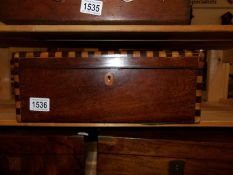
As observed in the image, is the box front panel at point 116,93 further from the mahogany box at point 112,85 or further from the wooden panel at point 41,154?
the wooden panel at point 41,154

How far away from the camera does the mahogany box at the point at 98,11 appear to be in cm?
58

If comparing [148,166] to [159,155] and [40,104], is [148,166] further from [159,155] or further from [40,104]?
[40,104]

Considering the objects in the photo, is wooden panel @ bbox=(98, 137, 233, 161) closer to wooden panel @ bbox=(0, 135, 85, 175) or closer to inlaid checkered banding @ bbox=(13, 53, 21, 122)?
wooden panel @ bbox=(0, 135, 85, 175)

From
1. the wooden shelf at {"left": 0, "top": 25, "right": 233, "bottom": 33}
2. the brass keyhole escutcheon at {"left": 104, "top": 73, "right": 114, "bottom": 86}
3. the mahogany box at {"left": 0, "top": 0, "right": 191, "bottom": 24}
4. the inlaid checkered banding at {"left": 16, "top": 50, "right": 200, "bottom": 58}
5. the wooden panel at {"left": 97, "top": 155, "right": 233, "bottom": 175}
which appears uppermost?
the mahogany box at {"left": 0, "top": 0, "right": 191, "bottom": 24}

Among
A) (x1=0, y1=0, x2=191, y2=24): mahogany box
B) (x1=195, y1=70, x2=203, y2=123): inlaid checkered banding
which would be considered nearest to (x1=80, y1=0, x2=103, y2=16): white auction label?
(x1=0, y1=0, x2=191, y2=24): mahogany box

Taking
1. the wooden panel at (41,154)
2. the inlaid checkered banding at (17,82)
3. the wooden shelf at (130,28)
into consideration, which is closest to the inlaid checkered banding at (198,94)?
the wooden shelf at (130,28)

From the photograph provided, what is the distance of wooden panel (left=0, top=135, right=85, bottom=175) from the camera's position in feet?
2.11

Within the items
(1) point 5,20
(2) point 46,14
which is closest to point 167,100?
(2) point 46,14

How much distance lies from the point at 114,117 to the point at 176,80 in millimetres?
226

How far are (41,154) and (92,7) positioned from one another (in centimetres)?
51

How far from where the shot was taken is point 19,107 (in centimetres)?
62

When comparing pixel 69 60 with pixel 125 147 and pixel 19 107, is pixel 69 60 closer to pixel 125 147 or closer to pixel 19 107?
pixel 19 107

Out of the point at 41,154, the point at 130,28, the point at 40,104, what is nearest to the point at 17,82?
the point at 40,104

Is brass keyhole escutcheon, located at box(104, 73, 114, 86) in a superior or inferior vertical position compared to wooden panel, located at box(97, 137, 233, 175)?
superior
